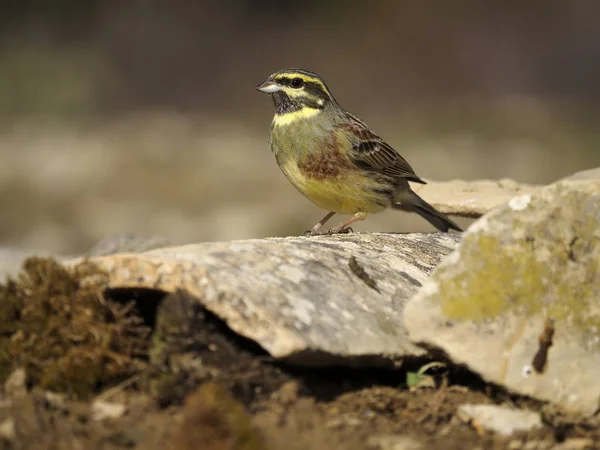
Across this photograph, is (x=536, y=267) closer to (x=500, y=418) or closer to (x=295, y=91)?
(x=500, y=418)

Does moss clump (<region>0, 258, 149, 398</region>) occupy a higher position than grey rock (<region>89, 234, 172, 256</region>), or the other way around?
grey rock (<region>89, 234, 172, 256</region>)

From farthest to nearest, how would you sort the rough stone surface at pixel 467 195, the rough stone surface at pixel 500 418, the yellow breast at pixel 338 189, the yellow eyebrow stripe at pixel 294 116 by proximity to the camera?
the yellow eyebrow stripe at pixel 294 116 < the rough stone surface at pixel 467 195 < the yellow breast at pixel 338 189 < the rough stone surface at pixel 500 418

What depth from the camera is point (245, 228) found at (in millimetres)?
12031

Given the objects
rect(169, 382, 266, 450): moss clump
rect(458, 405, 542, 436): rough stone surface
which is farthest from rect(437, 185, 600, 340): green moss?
rect(169, 382, 266, 450): moss clump

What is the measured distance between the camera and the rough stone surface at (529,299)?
416cm

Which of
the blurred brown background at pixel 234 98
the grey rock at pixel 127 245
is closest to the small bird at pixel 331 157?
the grey rock at pixel 127 245

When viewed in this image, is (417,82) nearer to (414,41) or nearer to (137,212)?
(414,41)

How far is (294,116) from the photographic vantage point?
736cm

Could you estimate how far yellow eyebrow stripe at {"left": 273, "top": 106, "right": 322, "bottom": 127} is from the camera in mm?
7324

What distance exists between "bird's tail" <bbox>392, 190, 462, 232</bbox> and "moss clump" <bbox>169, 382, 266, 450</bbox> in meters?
4.03

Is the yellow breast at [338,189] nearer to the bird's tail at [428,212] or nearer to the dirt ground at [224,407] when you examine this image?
the bird's tail at [428,212]

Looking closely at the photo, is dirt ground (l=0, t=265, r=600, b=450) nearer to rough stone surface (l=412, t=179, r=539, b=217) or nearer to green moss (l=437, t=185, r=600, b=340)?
green moss (l=437, t=185, r=600, b=340)

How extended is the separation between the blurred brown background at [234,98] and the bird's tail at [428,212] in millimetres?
4434

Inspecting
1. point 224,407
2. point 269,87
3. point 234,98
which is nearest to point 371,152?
point 269,87
